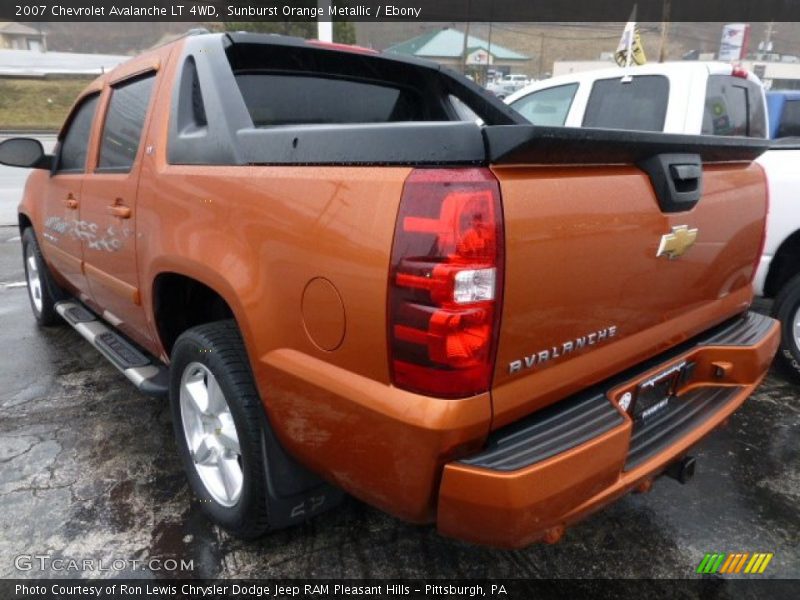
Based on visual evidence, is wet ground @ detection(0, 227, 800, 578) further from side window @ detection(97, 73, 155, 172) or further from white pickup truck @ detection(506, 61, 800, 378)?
side window @ detection(97, 73, 155, 172)

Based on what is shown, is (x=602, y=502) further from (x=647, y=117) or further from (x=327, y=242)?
(x=647, y=117)

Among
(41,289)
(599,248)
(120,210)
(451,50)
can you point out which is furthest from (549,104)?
(451,50)

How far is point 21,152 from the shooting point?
3443 mm

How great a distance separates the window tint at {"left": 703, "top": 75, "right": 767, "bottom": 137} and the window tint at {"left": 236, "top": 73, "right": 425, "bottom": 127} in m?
2.32

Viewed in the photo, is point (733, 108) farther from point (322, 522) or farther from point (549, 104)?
point (322, 522)

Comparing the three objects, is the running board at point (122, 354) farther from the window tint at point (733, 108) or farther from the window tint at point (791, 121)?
the window tint at point (791, 121)

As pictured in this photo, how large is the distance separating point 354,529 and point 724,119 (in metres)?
3.97

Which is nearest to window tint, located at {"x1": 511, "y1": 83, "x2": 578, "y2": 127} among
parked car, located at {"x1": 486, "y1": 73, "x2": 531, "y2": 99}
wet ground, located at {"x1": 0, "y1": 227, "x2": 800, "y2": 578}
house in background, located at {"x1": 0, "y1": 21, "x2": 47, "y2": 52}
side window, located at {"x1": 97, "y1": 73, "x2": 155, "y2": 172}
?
wet ground, located at {"x1": 0, "y1": 227, "x2": 800, "y2": 578}

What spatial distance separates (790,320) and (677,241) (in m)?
2.41

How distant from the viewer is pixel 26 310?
5215 millimetres

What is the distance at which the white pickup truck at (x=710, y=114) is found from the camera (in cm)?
364

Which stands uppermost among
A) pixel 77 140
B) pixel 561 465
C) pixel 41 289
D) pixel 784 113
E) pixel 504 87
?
pixel 504 87

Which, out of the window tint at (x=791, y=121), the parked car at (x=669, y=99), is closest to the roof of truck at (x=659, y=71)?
the parked car at (x=669, y=99)

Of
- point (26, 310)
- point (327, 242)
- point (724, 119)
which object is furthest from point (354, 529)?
point (26, 310)
